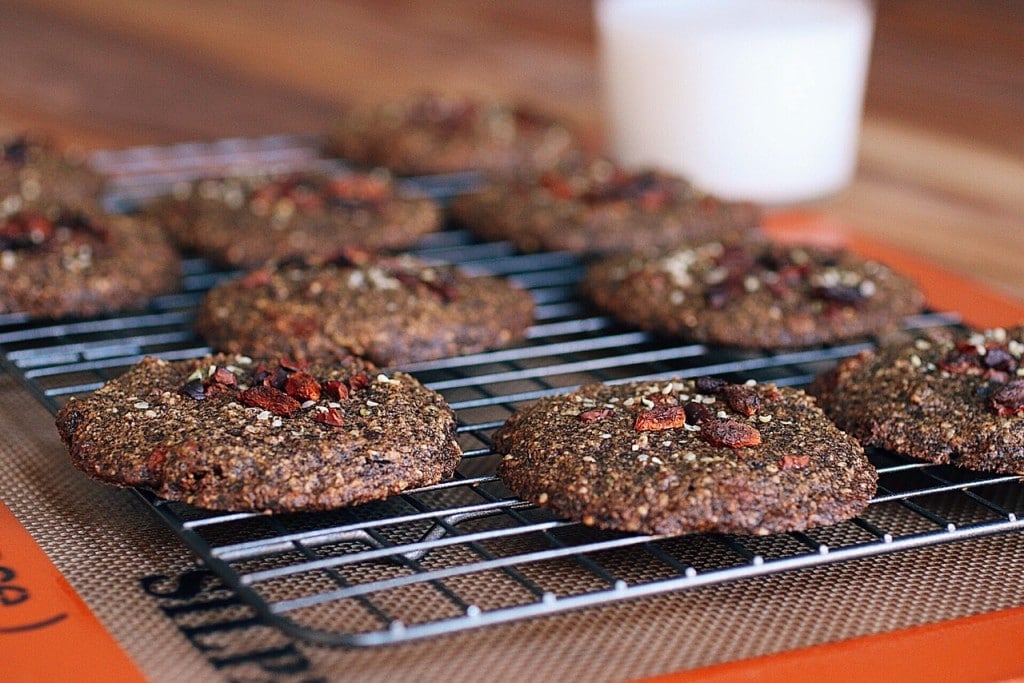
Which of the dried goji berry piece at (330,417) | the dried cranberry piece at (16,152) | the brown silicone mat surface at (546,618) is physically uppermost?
the dried cranberry piece at (16,152)

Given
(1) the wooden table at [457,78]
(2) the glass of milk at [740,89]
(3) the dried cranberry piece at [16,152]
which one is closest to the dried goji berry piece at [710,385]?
(1) the wooden table at [457,78]

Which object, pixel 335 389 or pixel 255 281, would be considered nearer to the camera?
pixel 335 389

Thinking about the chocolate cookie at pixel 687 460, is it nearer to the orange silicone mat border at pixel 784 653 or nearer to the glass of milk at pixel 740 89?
the orange silicone mat border at pixel 784 653

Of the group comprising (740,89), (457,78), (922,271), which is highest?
(740,89)

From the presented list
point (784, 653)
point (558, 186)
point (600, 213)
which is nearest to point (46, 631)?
point (784, 653)

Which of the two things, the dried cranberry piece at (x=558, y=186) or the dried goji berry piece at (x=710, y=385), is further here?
the dried cranberry piece at (x=558, y=186)

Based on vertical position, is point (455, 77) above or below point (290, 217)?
above

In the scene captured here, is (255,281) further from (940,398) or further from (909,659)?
(909,659)
